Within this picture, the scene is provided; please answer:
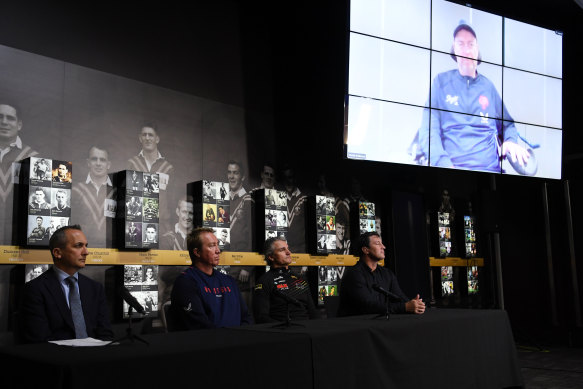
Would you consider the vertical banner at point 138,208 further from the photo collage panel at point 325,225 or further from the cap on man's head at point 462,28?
the cap on man's head at point 462,28

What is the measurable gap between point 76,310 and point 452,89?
186 inches

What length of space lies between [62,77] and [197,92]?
1.27 meters

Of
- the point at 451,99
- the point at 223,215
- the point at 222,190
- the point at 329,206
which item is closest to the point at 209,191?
the point at 222,190

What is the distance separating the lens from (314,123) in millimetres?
6199

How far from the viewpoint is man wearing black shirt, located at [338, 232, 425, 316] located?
409 centimetres

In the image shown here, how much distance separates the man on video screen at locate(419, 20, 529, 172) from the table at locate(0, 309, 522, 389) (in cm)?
285

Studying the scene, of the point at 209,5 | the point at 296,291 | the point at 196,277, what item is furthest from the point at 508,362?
the point at 209,5

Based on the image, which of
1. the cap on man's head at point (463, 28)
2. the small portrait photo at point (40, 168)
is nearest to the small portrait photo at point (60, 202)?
the small portrait photo at point (40, 168)

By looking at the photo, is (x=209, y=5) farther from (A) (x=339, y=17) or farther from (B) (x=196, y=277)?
(B) (x=196, y=277)

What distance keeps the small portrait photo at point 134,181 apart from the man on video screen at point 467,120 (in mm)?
3031

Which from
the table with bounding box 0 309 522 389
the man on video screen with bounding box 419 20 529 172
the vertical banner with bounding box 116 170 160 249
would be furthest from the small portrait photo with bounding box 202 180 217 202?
the man on video screen with bounding box 419 20 529 172

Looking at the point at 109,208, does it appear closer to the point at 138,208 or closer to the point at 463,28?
the point at 138,208

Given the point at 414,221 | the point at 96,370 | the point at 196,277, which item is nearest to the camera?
the point at 96,370

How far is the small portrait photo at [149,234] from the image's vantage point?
181 inches
